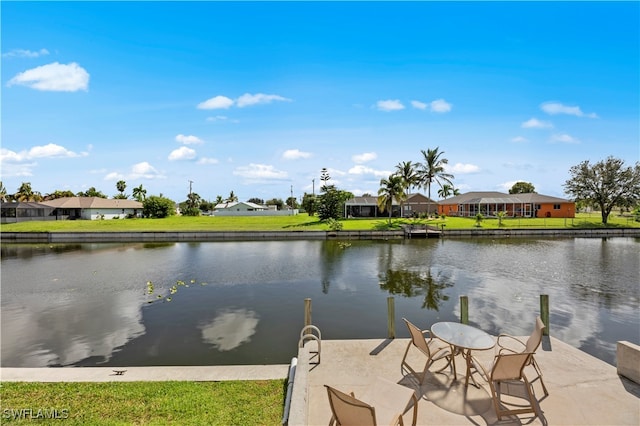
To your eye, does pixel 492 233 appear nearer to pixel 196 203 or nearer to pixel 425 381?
pixel 425 381

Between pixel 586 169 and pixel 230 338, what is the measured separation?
211 ft

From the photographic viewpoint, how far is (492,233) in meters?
41.1

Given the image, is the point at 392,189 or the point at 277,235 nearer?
the point at 277,235

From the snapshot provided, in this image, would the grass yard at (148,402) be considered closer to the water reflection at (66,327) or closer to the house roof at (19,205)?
the water reflection at (66,327)

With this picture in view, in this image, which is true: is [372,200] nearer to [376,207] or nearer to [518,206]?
[376,207]

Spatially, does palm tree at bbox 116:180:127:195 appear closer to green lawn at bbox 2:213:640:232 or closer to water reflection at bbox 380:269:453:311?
green lawn at bbox 2:213:640:232

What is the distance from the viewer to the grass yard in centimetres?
519

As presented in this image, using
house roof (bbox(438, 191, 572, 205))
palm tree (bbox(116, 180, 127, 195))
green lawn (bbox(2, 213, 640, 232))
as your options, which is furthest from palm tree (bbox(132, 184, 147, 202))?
house roof (bbox(438, 191, 572, 205))

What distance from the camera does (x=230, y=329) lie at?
11.0 m

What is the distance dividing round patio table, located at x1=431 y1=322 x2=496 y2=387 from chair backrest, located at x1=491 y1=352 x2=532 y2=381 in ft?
1.24

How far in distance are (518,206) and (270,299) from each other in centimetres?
6147

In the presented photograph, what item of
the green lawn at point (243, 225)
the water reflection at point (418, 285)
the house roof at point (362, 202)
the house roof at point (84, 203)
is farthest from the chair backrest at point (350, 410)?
the house roof at point (84, 203)

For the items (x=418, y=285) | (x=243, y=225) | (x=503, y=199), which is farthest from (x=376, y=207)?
(x=418, y=285)

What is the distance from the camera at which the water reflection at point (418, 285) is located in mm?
14750
